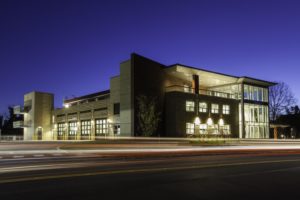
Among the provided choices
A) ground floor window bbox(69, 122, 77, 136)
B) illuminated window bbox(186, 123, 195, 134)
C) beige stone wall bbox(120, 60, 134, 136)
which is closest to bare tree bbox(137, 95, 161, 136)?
beige stone wall bbox(120, 60, 134, 136)

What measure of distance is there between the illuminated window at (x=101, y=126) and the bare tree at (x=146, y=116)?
884 centimetres

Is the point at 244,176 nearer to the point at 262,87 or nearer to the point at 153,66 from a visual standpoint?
the point at 153,66

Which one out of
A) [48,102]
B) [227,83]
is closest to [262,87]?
[227,83]

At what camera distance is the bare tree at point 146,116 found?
4081 centimetres

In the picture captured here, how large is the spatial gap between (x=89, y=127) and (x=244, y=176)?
141 ft

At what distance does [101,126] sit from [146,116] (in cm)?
1100

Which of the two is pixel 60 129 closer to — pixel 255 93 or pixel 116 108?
pixel 116 108

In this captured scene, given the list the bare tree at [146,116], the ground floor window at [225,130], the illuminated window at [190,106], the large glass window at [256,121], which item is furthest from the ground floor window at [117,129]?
the large glass window at [256,121]

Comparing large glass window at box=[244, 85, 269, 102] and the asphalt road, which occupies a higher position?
large glass window at box=[244, 85, 269, 102]

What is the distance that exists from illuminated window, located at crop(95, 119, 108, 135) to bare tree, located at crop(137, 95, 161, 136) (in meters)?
8.84

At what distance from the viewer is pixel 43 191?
8641mm

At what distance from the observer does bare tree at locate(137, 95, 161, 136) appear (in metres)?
40.8

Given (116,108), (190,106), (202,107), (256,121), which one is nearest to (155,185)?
(116,108)

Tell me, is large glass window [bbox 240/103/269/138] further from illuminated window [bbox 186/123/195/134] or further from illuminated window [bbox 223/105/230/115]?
illuminated window [bbox 186/123/195/134]
